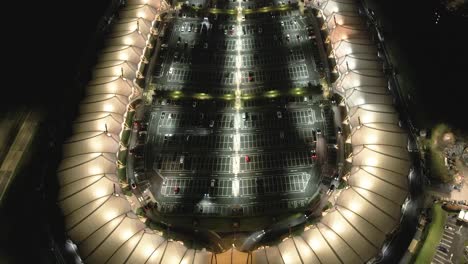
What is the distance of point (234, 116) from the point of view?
107 ft

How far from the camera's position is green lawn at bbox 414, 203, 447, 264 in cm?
2414

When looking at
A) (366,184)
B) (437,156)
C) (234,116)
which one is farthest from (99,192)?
(437,156)

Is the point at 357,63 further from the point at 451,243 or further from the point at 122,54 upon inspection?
the point at 122,54

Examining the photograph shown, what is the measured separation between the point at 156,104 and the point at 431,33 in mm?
28672

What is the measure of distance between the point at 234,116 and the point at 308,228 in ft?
40.8

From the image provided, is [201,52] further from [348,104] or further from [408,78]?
[408,78]

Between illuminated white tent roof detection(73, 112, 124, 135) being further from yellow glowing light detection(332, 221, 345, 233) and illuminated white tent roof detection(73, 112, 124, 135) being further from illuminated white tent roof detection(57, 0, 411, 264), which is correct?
yellow glowing light detection(332, 221, 345, 233)

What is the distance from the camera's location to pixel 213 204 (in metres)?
27.7

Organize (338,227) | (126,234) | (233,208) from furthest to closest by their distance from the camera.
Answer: (233,208)
(126,234)
(338,227)

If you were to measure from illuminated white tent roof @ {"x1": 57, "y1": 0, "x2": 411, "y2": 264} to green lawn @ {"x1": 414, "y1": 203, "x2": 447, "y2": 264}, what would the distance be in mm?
2830

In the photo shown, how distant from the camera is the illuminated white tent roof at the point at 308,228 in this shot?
2336cm

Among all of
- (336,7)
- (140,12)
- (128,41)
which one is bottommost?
(128,41)

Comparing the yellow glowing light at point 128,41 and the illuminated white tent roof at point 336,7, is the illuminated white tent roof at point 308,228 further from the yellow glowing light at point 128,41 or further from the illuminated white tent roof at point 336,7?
the illuminated white tent roof at point 336,7

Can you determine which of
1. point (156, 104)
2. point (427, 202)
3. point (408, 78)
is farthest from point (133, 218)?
point (408, 78)
